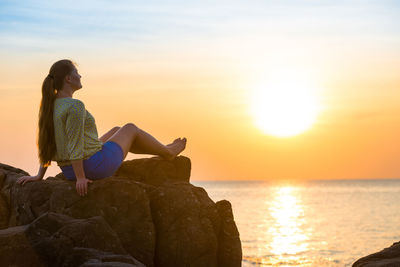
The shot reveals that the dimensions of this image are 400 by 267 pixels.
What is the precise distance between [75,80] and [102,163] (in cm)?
152

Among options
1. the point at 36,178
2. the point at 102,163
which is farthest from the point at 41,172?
the point at 102,163

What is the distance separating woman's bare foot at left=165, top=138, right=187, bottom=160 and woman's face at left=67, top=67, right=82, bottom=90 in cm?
257

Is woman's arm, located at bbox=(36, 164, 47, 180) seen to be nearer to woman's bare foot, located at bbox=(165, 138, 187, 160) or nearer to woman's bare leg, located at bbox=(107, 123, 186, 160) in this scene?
woman's bare leg, located at bbox=(107, 123, 186, 160)

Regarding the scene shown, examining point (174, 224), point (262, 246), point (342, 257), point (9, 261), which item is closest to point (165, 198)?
point (174, 224)

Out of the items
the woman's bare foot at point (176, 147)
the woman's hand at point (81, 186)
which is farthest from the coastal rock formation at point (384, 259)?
the woman's hand at point (81, 186)

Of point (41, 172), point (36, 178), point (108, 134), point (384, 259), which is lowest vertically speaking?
point (384, 259)

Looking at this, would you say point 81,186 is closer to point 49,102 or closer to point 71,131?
point 71,131

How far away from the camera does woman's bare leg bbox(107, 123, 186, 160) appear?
11.1m

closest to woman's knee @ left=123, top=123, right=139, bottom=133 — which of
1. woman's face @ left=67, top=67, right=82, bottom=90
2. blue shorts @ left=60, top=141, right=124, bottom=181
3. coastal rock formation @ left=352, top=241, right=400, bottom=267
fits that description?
blue shorts @ left=60, top=141, right=124, bottom=181

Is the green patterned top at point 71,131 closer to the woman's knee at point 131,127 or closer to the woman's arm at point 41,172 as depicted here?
the woman's arm at point 41,172

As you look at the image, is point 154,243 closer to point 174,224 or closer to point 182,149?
point 174,224

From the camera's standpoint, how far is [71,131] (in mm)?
10398

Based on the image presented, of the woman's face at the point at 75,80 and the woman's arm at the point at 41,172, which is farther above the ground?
the woman's face at the point at 75,80

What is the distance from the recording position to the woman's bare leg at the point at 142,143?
11133 mm
